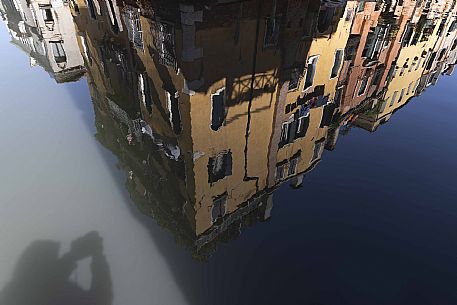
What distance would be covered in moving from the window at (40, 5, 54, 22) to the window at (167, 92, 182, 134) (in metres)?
17.6

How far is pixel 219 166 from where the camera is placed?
12.7 metres

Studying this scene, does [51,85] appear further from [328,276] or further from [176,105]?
[328,276]

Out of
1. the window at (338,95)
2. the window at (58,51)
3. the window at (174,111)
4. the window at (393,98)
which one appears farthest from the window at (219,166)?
the window at (58,51)

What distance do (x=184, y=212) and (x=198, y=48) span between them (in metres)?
7.11

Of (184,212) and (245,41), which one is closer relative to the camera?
(184,212)

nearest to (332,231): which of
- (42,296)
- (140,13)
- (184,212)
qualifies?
(184,212)

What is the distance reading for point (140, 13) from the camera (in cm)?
1577

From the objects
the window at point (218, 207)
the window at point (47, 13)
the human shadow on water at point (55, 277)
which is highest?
the window at point (47, 13)

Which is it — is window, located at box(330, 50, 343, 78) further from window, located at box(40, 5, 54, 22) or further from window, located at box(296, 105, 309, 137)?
window, located at box(40, 5, 54, 22)

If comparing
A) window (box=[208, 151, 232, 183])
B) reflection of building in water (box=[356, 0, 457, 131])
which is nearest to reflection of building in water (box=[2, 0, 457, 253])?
window (box=[208, 151, 232, 183])

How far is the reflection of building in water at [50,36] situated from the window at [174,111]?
1192 centimetres

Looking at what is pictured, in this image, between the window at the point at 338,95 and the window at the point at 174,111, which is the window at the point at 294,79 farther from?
the window at the point at 174,111

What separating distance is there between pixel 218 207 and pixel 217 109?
452cm

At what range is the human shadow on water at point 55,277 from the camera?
9.18m
